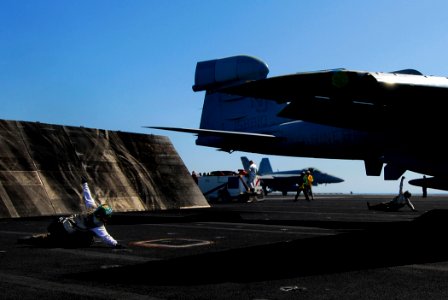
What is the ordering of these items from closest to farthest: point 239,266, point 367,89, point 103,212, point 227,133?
1. point 239,266
2. point 103,212
3. point 367,89
4. point 227,133

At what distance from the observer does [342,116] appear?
1270cm

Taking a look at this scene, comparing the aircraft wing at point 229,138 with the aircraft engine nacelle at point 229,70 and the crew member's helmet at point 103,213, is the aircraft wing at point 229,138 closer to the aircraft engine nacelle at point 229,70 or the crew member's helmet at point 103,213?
the aircraft engine nacelle at point 229,70

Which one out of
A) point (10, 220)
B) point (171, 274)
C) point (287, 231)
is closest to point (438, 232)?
point (287, 231)

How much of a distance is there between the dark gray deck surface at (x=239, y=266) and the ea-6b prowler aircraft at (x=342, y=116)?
2.53 meters

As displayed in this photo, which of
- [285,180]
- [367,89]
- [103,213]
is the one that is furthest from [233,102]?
[285,180]

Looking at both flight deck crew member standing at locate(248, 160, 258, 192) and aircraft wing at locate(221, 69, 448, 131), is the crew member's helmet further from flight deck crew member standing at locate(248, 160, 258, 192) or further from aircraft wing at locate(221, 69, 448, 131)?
flight deck crew member standing at locate(248, 160, 258, 192)

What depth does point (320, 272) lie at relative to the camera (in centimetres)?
616

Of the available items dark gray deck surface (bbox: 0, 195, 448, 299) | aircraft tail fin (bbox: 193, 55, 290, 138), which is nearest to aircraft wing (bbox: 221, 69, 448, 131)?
dark gray deck surface (bbox: 0, 195, 448, 299)

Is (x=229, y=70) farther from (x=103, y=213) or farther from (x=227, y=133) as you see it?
(x=103, y=213)

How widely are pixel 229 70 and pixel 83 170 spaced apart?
8166mm

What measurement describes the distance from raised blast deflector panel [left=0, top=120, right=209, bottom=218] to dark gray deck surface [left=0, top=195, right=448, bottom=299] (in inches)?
240

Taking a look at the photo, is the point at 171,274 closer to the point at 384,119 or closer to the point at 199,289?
the point at 199,289

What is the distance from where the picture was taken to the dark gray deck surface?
16.6 feet

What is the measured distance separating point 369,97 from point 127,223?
8.18 m
